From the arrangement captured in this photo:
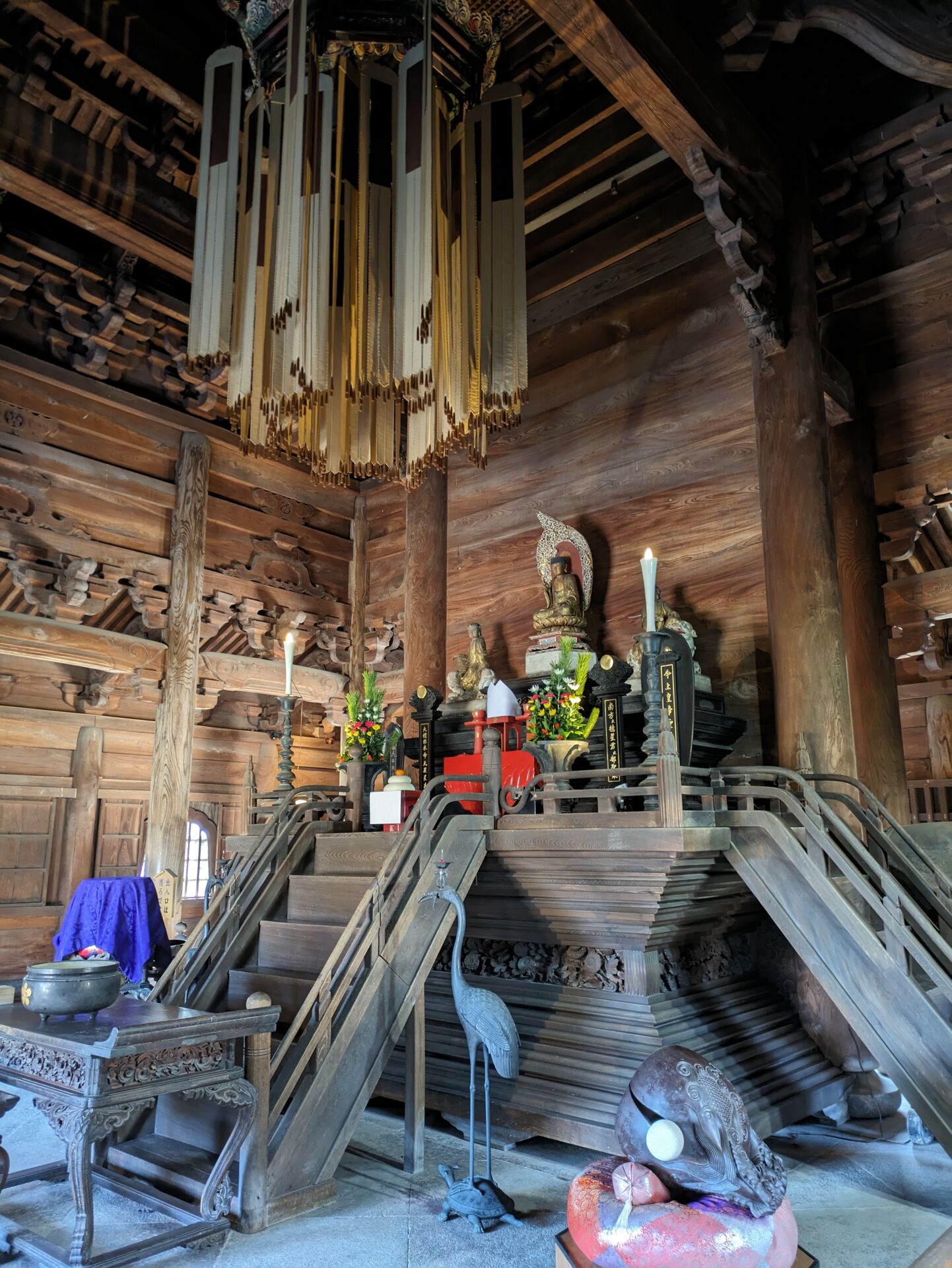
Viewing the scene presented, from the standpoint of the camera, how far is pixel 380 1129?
13.3ft

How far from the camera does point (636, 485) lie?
6.45m

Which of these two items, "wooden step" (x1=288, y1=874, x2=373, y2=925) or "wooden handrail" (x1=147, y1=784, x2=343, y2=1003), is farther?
"wooden step" (x1=288, y1=874, x2=373, y2=925)

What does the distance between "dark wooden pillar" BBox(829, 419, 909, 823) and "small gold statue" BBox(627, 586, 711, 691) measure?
5.10 ft

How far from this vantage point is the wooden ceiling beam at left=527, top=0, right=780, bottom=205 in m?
3.73

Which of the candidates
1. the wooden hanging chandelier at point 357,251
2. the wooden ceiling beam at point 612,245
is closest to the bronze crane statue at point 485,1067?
the wooden hanging chandelier at point 357,251

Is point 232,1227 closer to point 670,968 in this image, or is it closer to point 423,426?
point 670,968

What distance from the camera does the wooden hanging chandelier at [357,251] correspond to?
189 inches

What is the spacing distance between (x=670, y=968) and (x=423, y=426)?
3.33 meters

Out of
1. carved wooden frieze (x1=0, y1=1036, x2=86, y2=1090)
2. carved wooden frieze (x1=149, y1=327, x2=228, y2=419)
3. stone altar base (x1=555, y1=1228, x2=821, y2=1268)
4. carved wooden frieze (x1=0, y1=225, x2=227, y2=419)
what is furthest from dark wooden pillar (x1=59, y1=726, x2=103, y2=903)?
stone altar base (x1=555, y1=1228, x2=821, y2=1268)

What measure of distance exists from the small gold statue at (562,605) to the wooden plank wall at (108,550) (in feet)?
12.7

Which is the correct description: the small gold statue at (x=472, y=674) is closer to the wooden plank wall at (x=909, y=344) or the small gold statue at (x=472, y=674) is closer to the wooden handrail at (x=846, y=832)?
the wooden handrail at (x=846, y=832)

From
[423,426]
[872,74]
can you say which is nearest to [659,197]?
[872,74]

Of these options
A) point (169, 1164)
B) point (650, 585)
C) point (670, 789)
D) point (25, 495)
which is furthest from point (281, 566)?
point (169, 1164)

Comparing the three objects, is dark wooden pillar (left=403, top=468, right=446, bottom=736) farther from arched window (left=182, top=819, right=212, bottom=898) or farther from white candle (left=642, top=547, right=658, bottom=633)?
arched window (left=182, top=819, right=212, bottom=898)
